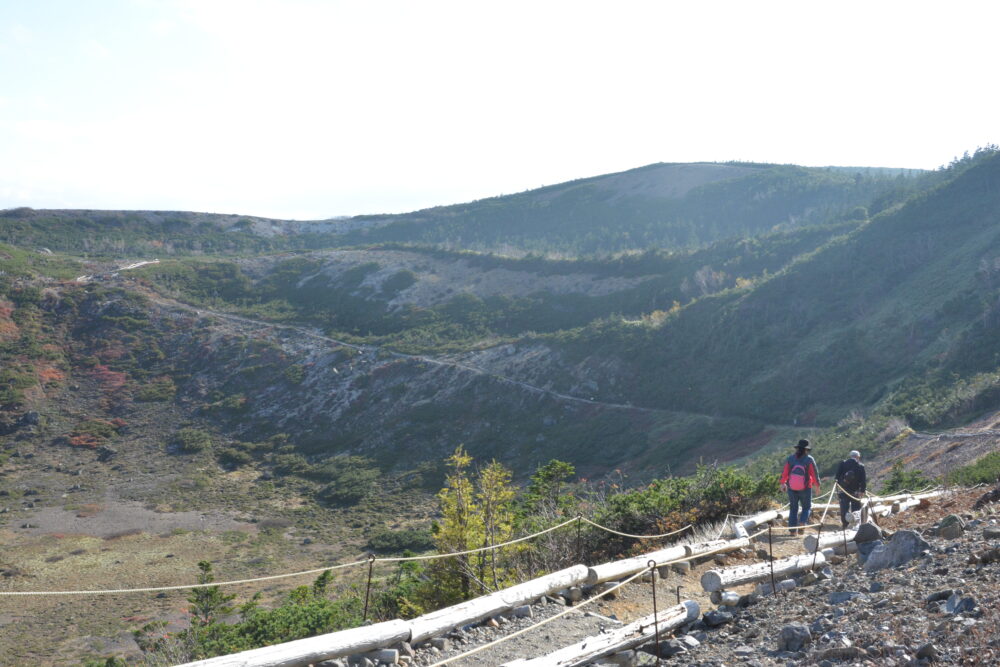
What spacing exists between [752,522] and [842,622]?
4940 millimetres

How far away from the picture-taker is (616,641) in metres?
5.97

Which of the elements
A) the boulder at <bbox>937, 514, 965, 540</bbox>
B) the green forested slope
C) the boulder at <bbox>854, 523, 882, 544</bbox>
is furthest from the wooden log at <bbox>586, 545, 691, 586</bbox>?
the green forested slope

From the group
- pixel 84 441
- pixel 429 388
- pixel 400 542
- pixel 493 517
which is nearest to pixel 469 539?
pixel 493 517

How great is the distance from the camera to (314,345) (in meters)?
47.4

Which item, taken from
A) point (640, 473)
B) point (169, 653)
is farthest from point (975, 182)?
point (169, 653)

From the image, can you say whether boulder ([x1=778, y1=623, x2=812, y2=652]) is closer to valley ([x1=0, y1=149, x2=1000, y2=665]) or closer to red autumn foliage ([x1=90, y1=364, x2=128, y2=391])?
valley ([x1=0, y1=149, x2=1000, y2=665])

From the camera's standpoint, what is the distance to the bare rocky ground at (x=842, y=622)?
4730 millimetres

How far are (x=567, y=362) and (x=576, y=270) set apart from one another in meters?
17.3

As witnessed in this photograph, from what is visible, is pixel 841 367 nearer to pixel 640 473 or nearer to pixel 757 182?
pixel 640 473

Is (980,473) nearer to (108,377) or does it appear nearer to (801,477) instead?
(801,477)

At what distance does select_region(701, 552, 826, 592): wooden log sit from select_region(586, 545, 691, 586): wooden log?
844mm

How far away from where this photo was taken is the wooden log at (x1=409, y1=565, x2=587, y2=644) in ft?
21.0

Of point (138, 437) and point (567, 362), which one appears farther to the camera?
point (567, 362)

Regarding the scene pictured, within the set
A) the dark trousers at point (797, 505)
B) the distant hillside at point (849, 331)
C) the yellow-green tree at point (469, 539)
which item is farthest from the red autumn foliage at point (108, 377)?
the dark trousers at point (797, 505)
